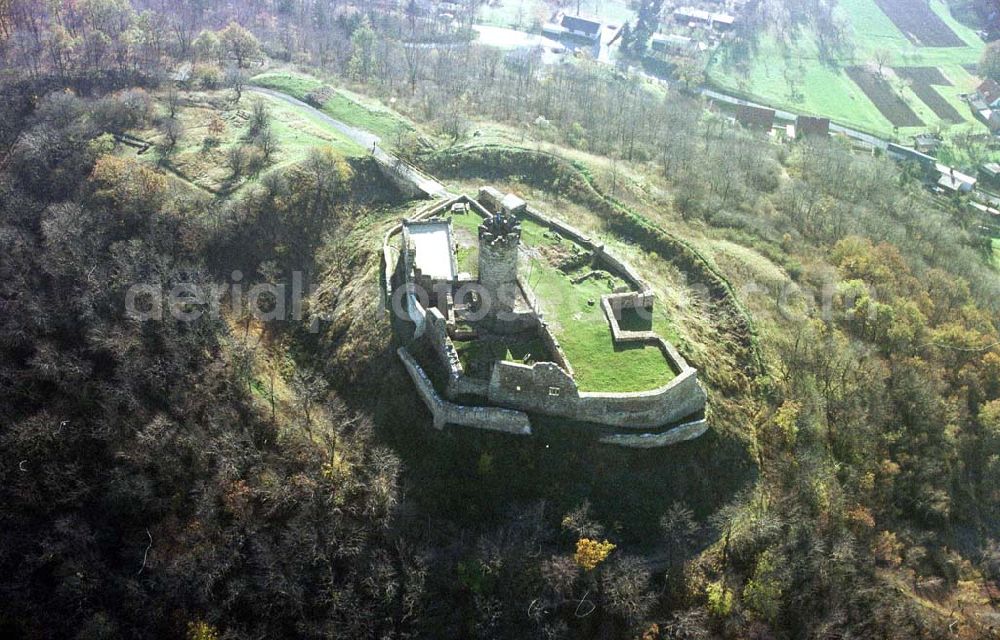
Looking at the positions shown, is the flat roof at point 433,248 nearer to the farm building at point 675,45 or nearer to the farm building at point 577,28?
the farm building at point 675,45

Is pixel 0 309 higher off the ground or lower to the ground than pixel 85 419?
higher

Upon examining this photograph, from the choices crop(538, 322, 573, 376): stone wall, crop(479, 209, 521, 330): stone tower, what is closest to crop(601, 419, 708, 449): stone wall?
crop(538, 322, 573, 376): stone wall

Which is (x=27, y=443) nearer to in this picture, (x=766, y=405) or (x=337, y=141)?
(x=337, y=141)


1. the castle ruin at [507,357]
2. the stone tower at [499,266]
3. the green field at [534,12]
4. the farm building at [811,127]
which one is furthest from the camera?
the green field at [534,12]

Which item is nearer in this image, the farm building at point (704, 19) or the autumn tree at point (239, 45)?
the autumn tree at point (239, 45)

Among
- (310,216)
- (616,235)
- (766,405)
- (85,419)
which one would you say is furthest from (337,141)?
(766,405)

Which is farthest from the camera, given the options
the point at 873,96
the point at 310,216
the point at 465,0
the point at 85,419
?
the point at 465,0

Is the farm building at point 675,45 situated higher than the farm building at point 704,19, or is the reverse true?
the farm building at point 704,19

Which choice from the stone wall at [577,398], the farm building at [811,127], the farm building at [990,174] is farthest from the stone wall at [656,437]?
the farm building at [990,174]
